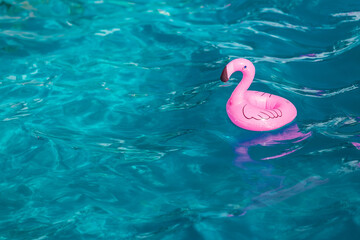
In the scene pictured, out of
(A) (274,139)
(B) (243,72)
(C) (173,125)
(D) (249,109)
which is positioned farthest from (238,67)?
(C) (173,125)

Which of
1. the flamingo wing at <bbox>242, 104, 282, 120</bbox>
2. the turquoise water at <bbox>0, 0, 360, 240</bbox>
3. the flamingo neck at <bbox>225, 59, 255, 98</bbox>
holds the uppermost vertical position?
the flamingo neck at <bbox>225, 59, 255, 98</bbox>

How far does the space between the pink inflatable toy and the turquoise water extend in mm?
226

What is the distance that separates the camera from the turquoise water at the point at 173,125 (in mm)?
3230

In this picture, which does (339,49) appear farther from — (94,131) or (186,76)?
(94,131)

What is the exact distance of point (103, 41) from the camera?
5785mm

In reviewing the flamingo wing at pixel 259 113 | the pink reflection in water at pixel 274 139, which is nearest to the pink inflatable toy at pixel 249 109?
the flamingo wing at pixel 259 113

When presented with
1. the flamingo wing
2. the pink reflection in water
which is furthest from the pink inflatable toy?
the pink reflection in water

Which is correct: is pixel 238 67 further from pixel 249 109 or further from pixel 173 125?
pixel 173 125

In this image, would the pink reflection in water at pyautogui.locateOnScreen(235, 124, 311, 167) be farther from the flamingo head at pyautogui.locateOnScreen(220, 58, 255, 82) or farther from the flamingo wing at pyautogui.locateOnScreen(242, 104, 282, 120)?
the flamingo head at pyautogui.locateOnScreen(220, 58, 255, 82)

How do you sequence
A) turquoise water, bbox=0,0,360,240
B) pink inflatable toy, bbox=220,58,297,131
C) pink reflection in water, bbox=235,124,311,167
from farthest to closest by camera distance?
pink reflection in water, bbox=235,124,311,167 < pink inflatable toy, bbox=220,58,297,131 < turquoise water, bbox=0,0,360,240

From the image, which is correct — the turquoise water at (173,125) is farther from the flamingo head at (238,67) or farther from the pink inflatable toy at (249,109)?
the flamingo head at (238,67)

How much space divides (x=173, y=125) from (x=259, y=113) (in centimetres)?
90

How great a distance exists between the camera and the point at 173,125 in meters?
4.21

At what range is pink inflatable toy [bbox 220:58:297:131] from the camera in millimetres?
3684
